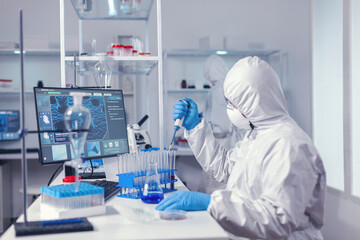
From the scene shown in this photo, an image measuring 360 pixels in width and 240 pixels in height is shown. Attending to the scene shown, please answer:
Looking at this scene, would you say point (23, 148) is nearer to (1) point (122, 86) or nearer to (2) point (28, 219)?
(2) point (28, 219)

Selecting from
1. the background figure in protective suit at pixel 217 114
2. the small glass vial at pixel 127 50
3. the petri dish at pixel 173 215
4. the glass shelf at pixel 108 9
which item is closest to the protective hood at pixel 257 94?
the petri dish at pixel 173 215

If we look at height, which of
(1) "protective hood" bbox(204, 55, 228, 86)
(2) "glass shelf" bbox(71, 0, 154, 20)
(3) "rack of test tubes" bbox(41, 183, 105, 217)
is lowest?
(3) "rack of test tubes" bbox(41, 183, 105, 217)

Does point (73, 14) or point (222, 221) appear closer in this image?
point (222, 221)

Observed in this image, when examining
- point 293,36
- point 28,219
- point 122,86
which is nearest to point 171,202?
point 28,219

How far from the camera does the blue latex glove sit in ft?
4.46

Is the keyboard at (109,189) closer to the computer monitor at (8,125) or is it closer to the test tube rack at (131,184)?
the test tube rack at (131,184)

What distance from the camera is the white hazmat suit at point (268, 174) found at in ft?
4.32

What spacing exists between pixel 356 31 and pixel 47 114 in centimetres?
233

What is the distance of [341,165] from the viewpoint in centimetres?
329

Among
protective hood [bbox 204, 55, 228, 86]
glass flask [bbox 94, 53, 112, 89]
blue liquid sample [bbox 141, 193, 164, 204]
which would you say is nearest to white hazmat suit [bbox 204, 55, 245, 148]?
protective hood [bbox 204, 55, 228, 86]

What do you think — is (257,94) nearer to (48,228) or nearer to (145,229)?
(145,229)

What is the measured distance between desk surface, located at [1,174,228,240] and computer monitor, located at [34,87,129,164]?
29cm

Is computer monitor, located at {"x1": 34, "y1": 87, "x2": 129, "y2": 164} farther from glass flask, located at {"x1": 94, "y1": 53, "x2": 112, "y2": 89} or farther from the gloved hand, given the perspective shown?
A: glass flask, located at {"x1": 94, "y1": 53, "x2": 112, "y2": 89}

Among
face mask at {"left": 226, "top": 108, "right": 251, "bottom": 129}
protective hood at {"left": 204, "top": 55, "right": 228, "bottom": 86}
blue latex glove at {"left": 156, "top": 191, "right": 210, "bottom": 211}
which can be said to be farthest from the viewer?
protective hood at {"left": 204, "top": 55, "right": 228, "bottom": 86}
